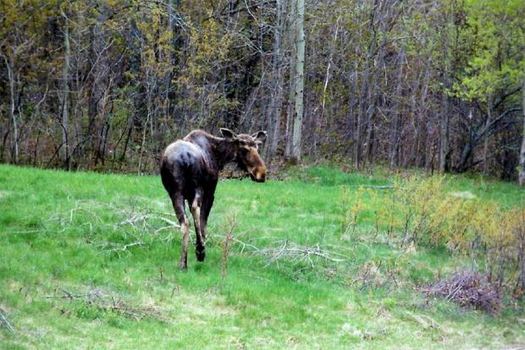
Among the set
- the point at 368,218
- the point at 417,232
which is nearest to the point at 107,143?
the point at 368,218

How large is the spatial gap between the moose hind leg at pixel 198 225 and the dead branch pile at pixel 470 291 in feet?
12.1

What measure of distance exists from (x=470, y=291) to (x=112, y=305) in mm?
5922

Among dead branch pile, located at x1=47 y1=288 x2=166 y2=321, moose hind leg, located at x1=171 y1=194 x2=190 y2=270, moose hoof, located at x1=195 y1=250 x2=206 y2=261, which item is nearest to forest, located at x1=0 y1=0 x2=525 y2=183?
moose hoof, located at x1=195 y1=250 x2=206 y2=261

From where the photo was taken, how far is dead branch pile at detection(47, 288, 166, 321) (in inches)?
384

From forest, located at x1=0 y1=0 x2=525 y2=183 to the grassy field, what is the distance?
20.3ft

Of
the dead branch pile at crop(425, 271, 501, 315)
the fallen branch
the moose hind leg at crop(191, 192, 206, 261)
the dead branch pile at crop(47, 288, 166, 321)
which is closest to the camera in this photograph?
the fallen branch

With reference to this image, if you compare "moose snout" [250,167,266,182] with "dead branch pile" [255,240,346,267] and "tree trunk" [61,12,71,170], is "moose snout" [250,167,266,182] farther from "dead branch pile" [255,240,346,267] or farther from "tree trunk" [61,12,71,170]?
"tree trunk" [61,12,71,170]

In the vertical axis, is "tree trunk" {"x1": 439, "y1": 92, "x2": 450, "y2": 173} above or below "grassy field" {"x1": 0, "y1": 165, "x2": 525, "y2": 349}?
above

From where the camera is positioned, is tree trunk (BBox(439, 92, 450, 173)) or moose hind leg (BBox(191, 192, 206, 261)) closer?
moose hind leg (BBox(191, 192, 206, 261))

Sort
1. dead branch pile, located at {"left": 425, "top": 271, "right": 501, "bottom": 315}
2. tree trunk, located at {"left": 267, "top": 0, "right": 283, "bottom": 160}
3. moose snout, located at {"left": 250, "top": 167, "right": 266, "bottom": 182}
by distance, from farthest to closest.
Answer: tree trunk, located at {"left": 267, "top": 0, "right": 283, "bottom": 160}, moose snout, located at {"left": 250, "top": 167, "right": 266, "bottom": 182}, dead branch pile, located at {"left": 425, "top": 271, "right": 501, "bottom": 315}

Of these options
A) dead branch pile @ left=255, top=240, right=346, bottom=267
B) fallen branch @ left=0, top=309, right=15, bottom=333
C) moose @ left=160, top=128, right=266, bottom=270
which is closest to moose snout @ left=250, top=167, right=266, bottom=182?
moose @ left=160, top=128, right=266, bottom=270

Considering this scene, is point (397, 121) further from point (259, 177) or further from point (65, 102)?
point (259, 177)

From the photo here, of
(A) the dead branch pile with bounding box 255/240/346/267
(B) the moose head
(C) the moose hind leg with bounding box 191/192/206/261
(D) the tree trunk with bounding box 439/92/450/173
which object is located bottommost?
(A) the dead branch pile with bounding box 255/240/346/267

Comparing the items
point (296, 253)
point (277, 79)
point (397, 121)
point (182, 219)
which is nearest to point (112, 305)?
point (182, 219)
